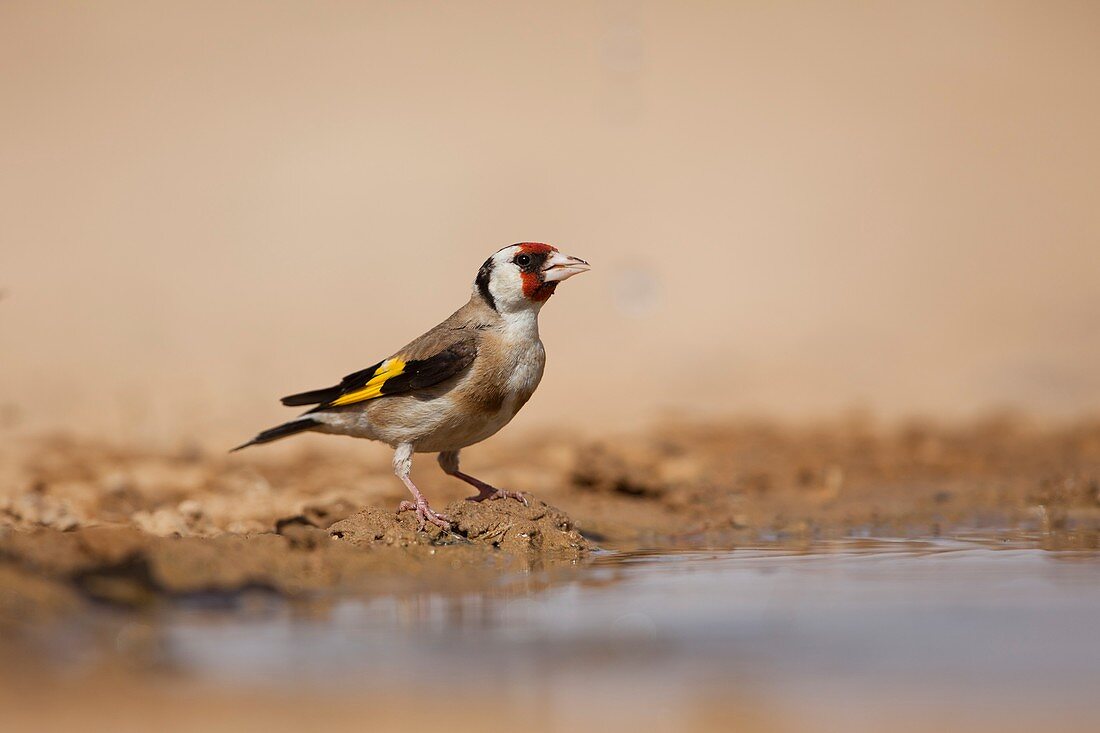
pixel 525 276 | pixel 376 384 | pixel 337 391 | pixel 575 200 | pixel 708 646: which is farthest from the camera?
pixel 575 200

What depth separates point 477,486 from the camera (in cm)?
655

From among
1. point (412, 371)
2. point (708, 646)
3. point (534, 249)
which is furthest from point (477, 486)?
point (708, 646)

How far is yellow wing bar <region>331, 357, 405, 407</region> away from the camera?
21.1ft

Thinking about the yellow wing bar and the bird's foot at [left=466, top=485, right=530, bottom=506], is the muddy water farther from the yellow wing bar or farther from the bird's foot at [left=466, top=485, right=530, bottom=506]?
the yellow wing bar

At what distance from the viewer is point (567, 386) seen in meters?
12.2

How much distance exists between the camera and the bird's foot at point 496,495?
20.2 feet

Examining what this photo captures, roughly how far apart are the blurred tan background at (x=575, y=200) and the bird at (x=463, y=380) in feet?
11.7

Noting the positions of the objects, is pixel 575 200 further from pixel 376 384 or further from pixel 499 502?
pixel 499 502

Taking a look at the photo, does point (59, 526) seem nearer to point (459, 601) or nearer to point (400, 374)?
point (400, 374)

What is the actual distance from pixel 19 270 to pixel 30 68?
6810 millimetres

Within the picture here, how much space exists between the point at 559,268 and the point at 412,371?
2.85 feet

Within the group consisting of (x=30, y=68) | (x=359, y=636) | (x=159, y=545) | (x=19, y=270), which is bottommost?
(x=359, y=636)

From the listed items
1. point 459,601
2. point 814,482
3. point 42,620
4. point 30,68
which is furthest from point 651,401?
point 30,68

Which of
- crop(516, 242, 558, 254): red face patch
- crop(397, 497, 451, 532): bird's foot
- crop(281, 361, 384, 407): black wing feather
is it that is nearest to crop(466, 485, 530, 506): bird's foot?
crop(397, 497, 451, 532): bird's foot
